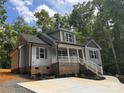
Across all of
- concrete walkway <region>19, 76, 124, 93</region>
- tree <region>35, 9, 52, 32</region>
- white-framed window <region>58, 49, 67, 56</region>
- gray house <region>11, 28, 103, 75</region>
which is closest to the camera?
concrete walkway <region>19, 76, 124, 93</region>

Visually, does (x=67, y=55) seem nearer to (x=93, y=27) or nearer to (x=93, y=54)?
(x=93, y=54)

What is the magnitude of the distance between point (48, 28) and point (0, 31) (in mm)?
16875

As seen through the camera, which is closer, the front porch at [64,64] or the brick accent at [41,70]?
the brick accent at [41,70]

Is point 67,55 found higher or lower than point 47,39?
lower

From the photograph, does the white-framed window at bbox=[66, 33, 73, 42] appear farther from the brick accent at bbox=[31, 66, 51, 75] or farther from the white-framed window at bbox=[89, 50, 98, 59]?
the brick accent at bbox=[31, 66, 51, 75]

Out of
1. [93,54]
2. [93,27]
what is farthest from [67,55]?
[93,27]

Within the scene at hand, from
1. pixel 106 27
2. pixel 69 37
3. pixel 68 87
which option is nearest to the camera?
pixel 68 87

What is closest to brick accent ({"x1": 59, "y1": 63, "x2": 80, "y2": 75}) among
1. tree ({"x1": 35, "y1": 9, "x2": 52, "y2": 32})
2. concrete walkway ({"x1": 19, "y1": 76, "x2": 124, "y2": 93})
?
concrete walkway ({"x1": 19, "y1": 76, "x2": 124, "y2": 93})

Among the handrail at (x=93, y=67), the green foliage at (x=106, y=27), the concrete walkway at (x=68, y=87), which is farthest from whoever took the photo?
the green foliage at (x=106, y=27)

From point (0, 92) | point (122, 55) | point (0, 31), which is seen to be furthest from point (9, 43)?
point (0, 92)

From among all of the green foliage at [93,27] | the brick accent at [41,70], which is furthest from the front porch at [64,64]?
the green foliage at [93,27]

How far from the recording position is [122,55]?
36562 millimetres

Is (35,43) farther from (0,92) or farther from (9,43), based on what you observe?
(9,43)

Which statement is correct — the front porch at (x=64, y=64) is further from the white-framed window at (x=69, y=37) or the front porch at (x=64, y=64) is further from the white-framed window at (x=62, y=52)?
the white-framed window at (x=69, y=37)
